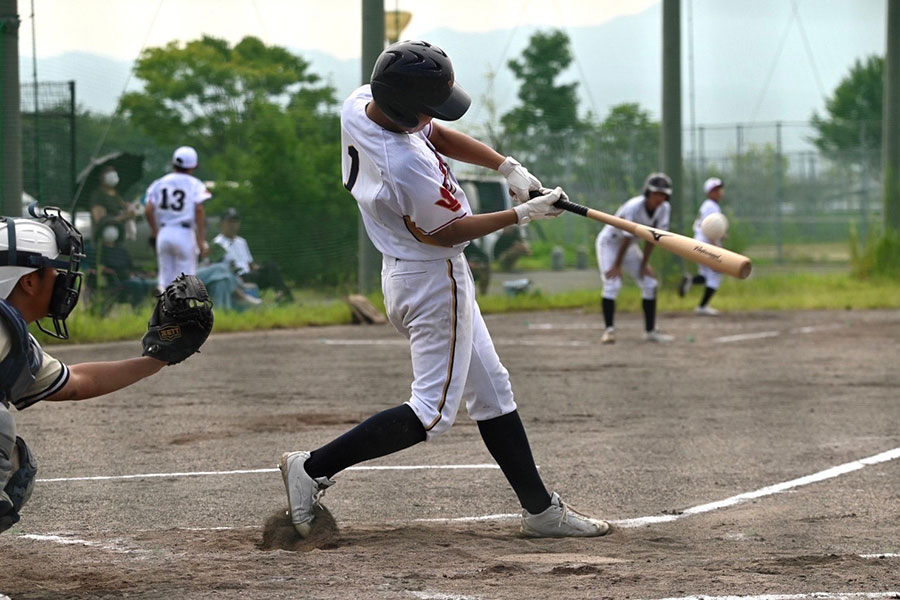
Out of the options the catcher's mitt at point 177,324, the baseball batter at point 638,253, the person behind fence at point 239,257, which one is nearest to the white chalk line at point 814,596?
the catcher's mitt at point 177,324

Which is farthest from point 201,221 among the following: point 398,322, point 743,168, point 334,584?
point 743,168

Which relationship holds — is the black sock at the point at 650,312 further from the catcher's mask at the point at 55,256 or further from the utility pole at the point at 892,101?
the catcher's mask at the point at 55,256

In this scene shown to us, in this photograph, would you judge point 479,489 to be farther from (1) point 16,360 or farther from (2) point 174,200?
(2) point 174,200

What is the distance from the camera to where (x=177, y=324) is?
466cm

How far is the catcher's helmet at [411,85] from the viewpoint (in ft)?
16.4

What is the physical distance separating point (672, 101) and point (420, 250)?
1615cm

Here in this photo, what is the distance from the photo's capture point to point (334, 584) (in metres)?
4.39

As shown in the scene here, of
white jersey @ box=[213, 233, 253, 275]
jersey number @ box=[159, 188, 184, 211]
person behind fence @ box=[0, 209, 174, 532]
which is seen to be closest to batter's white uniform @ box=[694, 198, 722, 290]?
white jersey @ box=[213, 233, 253, 275]

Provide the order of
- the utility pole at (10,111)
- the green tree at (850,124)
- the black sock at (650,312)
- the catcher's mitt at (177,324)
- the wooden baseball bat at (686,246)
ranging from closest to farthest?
1. the catcher's mitt at (177,324)
2. the wooden baseball bat at (686,246)
3. the utility pole at (10,111)
4. the black sock at (650,312)
5. the green tree at (850,124)

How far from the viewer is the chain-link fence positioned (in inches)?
591

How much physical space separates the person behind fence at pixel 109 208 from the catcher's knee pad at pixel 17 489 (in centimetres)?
1219

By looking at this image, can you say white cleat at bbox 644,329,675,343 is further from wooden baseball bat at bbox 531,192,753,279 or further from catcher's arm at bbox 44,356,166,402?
catcher's arm at bbox 44,356,166,402

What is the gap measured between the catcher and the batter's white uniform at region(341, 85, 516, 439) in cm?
86

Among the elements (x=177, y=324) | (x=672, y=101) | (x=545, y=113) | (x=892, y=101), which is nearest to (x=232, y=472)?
(x=177, y=324)
